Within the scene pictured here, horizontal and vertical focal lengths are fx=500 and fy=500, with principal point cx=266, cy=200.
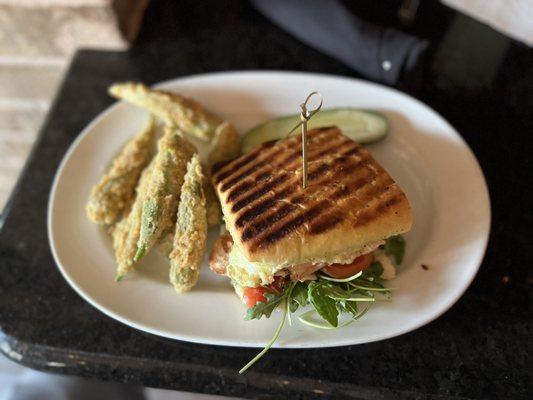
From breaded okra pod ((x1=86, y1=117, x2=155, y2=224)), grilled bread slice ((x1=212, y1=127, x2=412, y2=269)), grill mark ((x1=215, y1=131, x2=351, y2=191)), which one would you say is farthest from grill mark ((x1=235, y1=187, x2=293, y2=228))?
breaded okra pod ((x1=86, y1=117, x2=155, y2=224))

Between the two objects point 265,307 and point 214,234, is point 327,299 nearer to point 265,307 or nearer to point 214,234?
point 265,307

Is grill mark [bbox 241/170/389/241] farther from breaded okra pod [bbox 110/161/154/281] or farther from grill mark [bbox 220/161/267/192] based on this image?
breaded okra pod [bbox 110/161/154/281]

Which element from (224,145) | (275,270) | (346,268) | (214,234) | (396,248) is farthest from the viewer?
(224,145)

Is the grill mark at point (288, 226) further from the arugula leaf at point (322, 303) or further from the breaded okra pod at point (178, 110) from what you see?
the breaded okra pod at point (178, 110)

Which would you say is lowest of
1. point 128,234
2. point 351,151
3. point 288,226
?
point 128,234

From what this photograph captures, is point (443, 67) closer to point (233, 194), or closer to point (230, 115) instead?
point (230, 115)

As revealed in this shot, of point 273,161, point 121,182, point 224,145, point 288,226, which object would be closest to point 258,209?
point 288,226

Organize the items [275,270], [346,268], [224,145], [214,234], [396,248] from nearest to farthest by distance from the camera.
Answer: [275,270], [346,268], [396,248], [214,234], [224,145]
